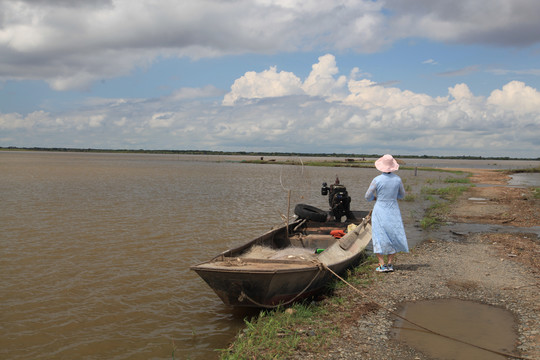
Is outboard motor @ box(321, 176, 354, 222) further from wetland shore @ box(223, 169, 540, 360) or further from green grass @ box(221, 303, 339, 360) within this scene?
green grass @ box(221, 303, 339, 360)

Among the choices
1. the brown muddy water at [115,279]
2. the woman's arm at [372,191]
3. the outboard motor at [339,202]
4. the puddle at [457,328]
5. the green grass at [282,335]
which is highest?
the woman's arm at [372,191]

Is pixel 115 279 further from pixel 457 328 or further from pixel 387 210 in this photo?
pixel 457 328

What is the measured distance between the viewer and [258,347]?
5289 millimetres

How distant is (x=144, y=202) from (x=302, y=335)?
16952mm

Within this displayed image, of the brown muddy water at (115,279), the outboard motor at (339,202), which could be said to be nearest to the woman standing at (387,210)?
the brown muddy water at (115,279)

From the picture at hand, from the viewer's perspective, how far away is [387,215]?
793cm

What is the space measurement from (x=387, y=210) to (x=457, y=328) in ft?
8.81

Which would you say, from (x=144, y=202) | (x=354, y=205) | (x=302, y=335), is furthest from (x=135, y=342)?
(x=354, y=205)

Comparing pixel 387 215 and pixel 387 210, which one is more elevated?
pixel 387 210

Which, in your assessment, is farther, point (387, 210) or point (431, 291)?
point (387, 210)

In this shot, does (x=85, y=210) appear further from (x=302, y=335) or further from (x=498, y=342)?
(x=498, y=342)

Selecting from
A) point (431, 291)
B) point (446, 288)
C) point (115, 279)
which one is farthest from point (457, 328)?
point (115, 279)

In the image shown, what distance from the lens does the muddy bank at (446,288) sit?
17.2ft

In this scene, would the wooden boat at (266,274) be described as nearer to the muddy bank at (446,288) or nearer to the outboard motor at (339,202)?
the muddy bank at (446,288)
